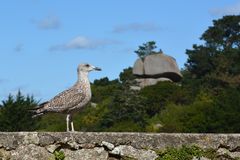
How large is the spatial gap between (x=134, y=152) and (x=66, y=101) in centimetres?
167

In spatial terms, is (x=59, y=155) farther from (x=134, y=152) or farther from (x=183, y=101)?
(x=183, y=101)

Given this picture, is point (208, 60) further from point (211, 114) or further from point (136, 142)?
point (136, 142)

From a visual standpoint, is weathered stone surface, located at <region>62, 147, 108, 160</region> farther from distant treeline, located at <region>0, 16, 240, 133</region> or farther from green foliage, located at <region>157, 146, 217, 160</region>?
distant treeline, located at <region>0, 16, 240, 133</region>

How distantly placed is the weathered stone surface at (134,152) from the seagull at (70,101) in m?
1.32

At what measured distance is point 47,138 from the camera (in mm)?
8195

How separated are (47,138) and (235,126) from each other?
4322 centimetres

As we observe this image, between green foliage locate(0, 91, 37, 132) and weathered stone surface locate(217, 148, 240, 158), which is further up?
green foliage locate(0, 91, 37, 132)

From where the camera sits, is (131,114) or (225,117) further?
(131,114)

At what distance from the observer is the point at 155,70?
90938 mm

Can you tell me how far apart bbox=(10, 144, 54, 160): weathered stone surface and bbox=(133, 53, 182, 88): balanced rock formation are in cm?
8034

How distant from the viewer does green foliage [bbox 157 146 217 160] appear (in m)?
8.45

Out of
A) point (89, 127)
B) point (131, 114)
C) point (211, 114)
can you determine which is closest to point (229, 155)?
point (211, 114)

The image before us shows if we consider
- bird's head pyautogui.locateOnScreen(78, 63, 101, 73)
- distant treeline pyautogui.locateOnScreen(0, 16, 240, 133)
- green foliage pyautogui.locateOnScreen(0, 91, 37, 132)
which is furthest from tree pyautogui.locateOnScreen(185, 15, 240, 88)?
bird's head pyautogui.locateOnScreen(78, 63, 101, 73)

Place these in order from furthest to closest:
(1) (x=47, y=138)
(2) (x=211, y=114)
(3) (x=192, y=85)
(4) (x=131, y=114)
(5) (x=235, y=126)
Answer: (3) (x=192, y=85), (4) (x=131, y=114), (2) (x=211, y=114), (5) (x=235, y=126), (1) (x=47, y=138)
